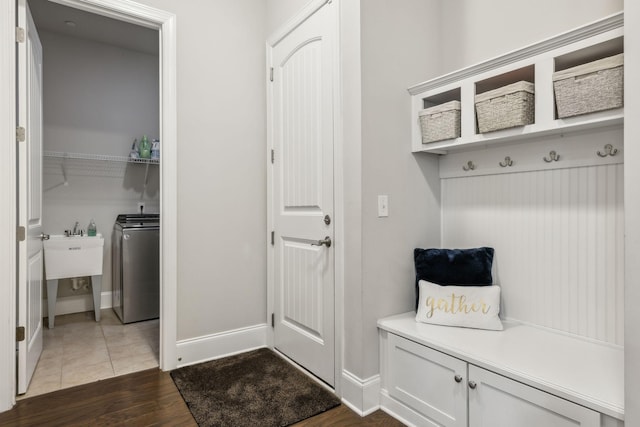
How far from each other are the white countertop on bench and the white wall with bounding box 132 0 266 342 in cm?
121

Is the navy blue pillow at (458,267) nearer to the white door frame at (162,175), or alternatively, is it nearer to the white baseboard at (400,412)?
the white baseboard at (400,412)

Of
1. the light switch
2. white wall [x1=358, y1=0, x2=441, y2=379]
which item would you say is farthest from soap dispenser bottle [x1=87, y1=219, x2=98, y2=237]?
the light switch

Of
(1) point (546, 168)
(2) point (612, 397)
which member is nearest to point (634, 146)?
(1) point (546, 168)

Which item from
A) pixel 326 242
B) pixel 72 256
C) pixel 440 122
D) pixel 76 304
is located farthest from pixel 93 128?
pixel 440 122

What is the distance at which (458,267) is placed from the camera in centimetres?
188

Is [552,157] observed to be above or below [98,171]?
below

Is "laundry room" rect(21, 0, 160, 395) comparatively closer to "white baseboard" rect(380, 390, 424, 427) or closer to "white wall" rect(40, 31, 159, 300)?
"white wall" rect(40, 31, 159, 300)

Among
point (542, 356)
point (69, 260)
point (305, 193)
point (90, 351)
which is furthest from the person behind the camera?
point (69, 260)

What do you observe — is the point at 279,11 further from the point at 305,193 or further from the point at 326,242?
the point at 326,242

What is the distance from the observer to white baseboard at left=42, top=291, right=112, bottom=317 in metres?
3.57

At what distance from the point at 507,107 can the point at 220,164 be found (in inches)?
70.9

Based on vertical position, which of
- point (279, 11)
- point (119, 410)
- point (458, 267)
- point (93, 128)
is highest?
point (279, 11)

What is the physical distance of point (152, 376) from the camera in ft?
7.32

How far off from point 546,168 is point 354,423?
1.52m
